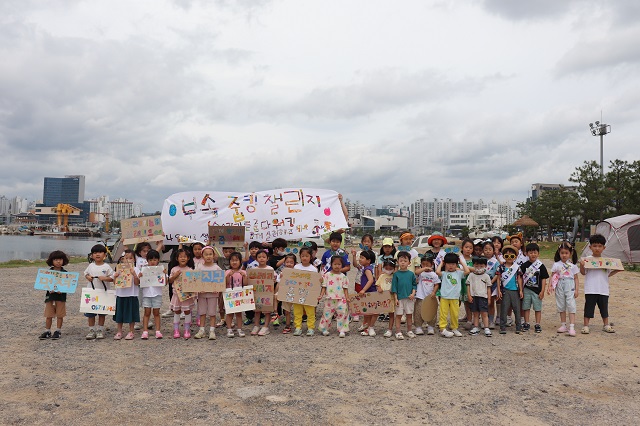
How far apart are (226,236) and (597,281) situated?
21.3 feet

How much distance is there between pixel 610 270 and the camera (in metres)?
7.70

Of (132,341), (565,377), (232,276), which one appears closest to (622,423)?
(565,377)

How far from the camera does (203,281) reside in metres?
7.03

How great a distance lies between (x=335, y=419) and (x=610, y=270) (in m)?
6.09

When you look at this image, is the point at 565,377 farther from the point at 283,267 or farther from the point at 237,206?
the point at 237,206

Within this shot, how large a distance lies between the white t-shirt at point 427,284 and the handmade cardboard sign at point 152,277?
4.10 meters

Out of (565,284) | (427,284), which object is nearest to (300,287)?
(427,284)

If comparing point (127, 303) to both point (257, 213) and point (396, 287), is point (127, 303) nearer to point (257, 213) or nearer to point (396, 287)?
point (257, 213)

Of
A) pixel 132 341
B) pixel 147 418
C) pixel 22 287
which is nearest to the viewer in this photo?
pixel 147 418

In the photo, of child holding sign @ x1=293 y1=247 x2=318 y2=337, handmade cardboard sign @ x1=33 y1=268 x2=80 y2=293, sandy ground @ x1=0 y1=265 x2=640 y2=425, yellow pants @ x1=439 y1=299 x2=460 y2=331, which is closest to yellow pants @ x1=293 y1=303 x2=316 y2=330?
child holding sign @ x1=293 y1=247 x2=318 y2=337

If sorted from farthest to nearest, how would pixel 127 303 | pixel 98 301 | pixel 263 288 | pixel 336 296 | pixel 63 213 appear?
pixel 63 213 < pixel 263 288 < pixel 336 296 < pixel 127 303 < pixel 98 301

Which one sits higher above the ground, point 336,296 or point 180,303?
point 336,296

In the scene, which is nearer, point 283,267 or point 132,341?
point 132,341

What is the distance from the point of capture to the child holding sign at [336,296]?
24.1 feet
